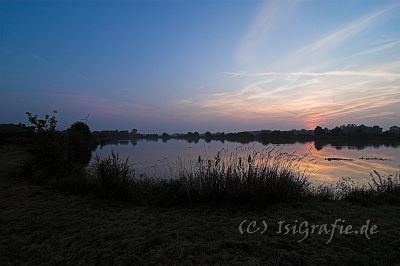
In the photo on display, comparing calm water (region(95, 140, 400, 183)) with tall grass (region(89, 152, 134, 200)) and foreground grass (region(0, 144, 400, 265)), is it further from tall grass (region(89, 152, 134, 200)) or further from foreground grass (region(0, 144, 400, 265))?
foreground grass (region(0, 144, 400, 265))

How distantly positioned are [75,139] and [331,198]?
2401 centimetres

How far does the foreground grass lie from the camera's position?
3914mm

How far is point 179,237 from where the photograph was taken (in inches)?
181

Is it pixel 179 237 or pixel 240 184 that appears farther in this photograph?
pixel 240 184

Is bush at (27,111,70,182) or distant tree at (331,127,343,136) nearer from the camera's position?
bush at (27,111,70,182)

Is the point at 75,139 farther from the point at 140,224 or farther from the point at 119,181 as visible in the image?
the point at 140,224

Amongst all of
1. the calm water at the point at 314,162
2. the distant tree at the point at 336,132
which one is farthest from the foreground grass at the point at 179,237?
the distant tree at the point at 336,132

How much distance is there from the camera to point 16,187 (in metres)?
9.66

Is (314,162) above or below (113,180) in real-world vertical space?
below

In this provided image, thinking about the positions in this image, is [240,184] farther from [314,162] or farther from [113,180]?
[314,162]

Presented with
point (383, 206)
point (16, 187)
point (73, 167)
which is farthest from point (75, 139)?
point (383, 206)

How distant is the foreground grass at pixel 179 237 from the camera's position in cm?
391

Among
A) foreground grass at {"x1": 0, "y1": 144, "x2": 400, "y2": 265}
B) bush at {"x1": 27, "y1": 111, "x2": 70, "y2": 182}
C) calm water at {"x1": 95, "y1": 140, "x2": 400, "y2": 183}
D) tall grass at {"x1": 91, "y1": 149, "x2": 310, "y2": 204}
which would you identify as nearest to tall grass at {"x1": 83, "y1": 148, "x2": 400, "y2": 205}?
tall grass at {"x1": 91, "y1": 149, "x2": 310, "y2": 204}

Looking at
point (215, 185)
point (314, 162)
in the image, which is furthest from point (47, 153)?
point (314, 162)
